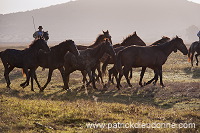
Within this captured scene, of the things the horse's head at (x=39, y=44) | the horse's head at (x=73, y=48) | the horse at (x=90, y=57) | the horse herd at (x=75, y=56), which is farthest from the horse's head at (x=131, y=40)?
the horse's head at (x=39, y=44)

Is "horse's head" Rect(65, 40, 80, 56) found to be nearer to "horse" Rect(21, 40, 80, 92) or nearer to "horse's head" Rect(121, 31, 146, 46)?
"horse" Rect(21, 40, 80, 92)

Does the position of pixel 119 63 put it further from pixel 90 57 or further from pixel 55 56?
pixel 55 56

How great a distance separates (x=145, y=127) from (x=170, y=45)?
979 cm

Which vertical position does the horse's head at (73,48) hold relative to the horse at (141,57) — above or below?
above

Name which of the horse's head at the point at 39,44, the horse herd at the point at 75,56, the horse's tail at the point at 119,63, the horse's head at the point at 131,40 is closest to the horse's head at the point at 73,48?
the horse herd at the point at 75,56

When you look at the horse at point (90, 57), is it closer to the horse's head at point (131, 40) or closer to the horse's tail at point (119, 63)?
the horse's tail at point (119, 63)

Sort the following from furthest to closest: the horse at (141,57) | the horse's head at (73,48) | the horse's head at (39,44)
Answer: the horse at (141,57) → the horse's head at (39,44) → the horse's head at (73,48)

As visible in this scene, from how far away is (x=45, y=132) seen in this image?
7.31 m

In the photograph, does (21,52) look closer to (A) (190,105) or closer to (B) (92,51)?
(B) (92,51)

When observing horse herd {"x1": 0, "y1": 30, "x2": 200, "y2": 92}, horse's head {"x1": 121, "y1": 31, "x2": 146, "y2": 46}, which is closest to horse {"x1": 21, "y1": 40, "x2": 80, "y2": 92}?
horse herd {"x1": 0, "y1": 30, "x2": 200, "y2": 92}

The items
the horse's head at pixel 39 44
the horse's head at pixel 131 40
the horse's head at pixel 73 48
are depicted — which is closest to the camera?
the horse's head at pixel 73 48

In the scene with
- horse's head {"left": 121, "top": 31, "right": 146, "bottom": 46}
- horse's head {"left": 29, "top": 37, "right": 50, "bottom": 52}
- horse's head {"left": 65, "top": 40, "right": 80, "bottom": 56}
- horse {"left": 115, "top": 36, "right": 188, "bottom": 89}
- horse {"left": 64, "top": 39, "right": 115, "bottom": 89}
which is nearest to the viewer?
horse's head {"left": 65, "top": 40, "right": 80, "bottom": 56}

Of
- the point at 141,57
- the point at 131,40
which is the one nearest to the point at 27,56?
the point at 141,57

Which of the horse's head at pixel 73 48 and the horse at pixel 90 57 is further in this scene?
the horse at pixel 90 57
